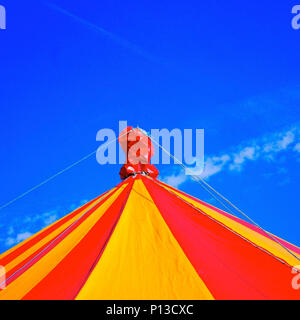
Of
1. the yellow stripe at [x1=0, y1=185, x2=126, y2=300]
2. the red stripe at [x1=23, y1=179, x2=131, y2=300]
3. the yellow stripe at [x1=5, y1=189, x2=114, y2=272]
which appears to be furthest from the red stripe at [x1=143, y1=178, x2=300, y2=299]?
the yellow stripe at [x1=5, y1=189, x2=114, y2=272]

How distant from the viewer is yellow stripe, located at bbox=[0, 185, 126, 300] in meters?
1.60

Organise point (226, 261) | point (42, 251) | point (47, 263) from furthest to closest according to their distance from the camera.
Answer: point (42, 251), point (47, 263), point (226, 261)

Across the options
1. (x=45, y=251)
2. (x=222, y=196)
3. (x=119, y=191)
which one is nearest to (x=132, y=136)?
(x=119, y=191)

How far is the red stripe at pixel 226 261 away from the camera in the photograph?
146cm

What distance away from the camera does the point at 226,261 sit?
1696mm

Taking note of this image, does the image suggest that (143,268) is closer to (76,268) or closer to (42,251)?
(76,268)

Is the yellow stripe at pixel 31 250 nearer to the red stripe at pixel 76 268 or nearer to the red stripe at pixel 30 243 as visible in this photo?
the red stripe at pixel 30 243

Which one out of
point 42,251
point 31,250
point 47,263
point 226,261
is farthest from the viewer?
point 31,250

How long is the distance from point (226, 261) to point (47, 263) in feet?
3.40

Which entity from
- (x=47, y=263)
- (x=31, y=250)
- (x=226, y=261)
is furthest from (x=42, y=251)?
(x=226, y=261)

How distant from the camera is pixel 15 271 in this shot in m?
1.92
